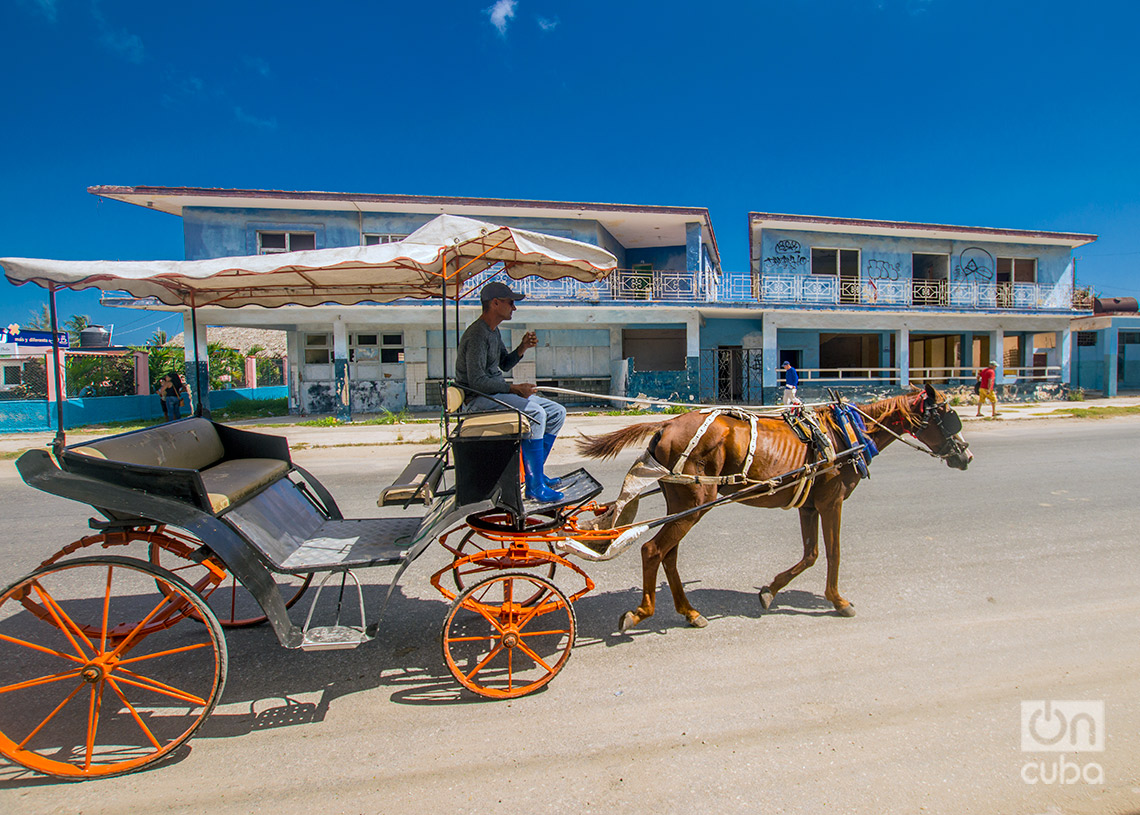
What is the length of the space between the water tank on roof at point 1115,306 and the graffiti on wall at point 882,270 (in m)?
10.7

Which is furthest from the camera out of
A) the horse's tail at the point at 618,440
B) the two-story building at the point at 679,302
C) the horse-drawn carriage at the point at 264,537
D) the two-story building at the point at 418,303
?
the two-story building at the point at 679,302

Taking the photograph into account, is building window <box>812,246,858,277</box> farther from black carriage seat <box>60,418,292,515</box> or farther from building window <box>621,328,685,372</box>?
black carriage seat <box>60,418,292,515</box>

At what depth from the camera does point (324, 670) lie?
3.37 meters

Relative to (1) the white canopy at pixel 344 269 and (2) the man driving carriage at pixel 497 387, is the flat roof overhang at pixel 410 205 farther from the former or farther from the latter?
(2) the man driving carriage at pixel 497 387

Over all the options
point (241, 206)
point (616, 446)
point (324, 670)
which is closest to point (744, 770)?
point (616, 446)

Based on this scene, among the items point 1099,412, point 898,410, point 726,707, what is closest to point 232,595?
point 726,707

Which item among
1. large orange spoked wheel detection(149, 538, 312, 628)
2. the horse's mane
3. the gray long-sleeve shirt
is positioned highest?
the gray long-sleeve shirt

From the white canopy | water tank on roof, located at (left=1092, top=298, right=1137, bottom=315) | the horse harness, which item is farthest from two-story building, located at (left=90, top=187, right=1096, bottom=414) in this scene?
the horse harness

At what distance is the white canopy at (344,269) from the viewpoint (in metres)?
3.29

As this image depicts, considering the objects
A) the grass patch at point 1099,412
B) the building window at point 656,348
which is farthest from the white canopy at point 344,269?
the building window at point 656,348

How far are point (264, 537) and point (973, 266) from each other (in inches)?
1054

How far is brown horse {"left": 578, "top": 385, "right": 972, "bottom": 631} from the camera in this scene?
3.77 metres

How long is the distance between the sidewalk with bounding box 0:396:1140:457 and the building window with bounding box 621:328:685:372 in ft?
20.3

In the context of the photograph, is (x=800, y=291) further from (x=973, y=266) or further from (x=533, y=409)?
(x=533, y=409)
